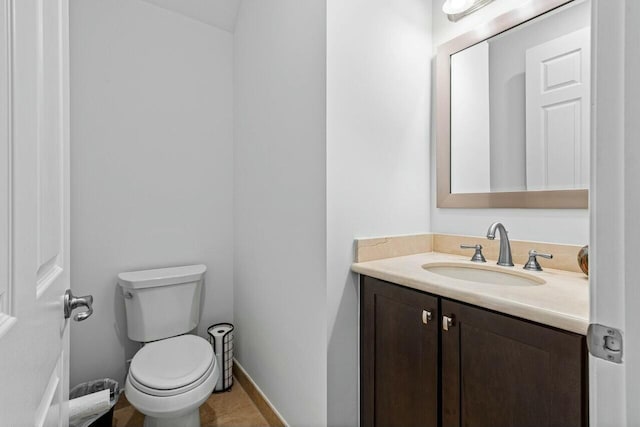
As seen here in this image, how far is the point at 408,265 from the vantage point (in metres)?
1.29

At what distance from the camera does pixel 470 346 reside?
917mm

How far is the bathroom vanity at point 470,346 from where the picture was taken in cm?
74

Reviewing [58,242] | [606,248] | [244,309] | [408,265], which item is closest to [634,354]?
[606,248]

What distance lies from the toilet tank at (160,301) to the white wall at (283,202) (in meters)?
0.33

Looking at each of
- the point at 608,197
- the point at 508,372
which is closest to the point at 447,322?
the point at 508,372

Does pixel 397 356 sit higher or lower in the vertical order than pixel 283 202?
lower

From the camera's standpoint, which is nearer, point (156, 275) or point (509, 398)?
point (509, 398)

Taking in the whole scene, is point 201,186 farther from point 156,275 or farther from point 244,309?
point 244,309

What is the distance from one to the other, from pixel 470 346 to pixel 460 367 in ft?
0.26

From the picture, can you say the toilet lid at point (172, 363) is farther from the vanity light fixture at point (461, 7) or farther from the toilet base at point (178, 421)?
the vanity light fixture at point (461, 7)

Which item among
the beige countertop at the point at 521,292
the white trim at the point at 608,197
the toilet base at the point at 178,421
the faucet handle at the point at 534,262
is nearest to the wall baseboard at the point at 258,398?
the toilet base at the point at 178,421

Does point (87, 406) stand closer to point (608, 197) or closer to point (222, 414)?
point (222, 414)

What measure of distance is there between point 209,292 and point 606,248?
80.3 inches

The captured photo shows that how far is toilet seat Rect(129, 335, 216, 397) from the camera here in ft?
4.28
